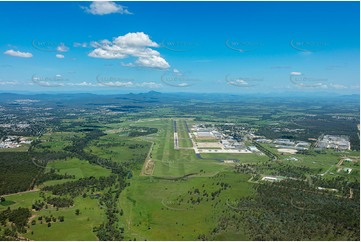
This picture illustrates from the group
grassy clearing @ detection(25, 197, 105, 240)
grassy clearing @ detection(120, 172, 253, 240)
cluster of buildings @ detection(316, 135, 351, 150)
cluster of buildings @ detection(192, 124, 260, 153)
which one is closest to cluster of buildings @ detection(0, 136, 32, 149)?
grassy clearing @ detection(120, 172, 253, 240)

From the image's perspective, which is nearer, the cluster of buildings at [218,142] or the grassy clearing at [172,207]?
the grassy clearing at [172,207]

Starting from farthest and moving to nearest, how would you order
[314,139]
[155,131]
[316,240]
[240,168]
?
[155,131] < [314,139] < [240,168] < [316,240]

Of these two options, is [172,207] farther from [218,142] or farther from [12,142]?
[12,142]

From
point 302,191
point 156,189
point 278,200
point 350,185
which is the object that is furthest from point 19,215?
point 350,185

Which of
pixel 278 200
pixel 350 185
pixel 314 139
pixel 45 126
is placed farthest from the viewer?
pixel 45 126

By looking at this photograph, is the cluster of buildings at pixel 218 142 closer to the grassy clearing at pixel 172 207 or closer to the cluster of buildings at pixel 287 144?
the cluster of buildings at pixel 287 144

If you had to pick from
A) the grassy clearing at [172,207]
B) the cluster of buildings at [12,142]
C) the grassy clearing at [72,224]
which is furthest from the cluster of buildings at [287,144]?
the cluster of buildings at [12,142]

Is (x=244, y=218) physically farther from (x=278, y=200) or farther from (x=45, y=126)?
(x=45, y=126)

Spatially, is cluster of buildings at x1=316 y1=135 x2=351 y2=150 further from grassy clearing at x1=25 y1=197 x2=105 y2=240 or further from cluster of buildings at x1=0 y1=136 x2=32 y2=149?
cluster of buildings at x1=0 y1=136 x2=32 y2=149
